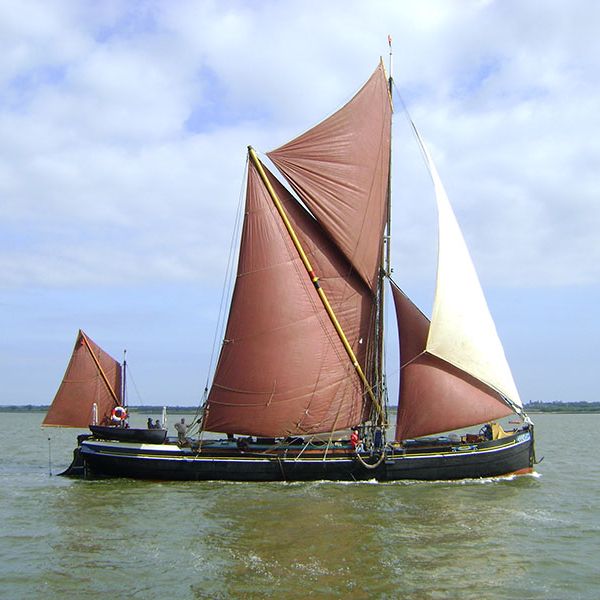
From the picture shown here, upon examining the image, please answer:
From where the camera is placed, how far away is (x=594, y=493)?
28062 millimetres

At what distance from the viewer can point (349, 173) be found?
31.8 meters

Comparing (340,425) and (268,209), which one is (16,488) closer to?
(340,425)

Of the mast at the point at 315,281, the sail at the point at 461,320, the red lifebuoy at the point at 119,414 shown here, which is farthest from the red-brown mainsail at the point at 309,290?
the red lifebuoy at the point at 119,414

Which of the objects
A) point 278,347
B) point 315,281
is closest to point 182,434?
point 278,347

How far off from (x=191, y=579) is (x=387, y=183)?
2109cm

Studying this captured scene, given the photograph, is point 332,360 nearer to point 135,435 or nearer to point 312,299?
point 312,299

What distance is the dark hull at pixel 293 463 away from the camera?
28766 mm

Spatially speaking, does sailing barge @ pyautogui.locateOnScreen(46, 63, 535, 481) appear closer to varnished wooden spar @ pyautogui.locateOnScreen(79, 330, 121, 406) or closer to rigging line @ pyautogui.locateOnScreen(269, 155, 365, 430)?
rigging line @ pyautogui.locateOnScreen(269, 155, 365, 430)

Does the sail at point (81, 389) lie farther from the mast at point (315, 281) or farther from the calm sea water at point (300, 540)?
the mast at point (315, 281)

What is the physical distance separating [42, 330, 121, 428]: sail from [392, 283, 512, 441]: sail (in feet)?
42.5

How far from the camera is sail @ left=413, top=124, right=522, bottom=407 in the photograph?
29.6m

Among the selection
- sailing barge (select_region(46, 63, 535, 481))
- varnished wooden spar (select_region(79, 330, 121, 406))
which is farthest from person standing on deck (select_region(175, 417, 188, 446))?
varnished wooden spar (select_region(79, 330, 121, 406))

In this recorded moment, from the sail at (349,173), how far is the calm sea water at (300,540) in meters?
9.94

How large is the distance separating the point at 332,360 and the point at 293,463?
14.4 feet
